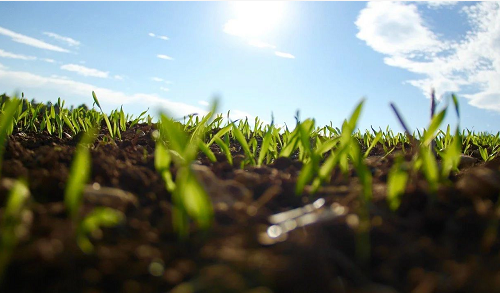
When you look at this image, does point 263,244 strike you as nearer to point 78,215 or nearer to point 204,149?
point 78,215

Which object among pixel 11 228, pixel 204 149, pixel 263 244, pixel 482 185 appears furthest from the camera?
pixel 204 149

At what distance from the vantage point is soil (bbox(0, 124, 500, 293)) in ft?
2.09

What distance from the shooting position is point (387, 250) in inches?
29.7

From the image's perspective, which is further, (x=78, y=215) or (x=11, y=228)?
(x=78, y=215)

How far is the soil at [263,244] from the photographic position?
25.0 inches

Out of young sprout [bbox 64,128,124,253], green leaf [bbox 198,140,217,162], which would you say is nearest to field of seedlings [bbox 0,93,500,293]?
young sprout [bbox 64,128,124,253]

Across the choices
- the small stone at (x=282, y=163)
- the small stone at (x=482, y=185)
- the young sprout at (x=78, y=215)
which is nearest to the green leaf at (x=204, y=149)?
the small stone at (x=282, y=163)

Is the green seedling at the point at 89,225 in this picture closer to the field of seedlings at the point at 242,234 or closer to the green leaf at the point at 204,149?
the field of seedlings at the point at 242,234

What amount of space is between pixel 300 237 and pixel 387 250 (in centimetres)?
18

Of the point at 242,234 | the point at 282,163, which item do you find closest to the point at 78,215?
the point at 242,234

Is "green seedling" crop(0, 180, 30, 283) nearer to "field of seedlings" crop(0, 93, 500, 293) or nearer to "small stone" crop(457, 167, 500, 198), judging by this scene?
"field of seedlings" crop(0, 93, 500, 293)

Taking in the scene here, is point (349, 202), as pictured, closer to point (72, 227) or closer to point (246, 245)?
point (246, 245)

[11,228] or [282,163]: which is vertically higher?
[282,163]

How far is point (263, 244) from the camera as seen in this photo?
0.75m
